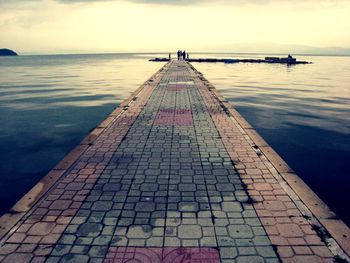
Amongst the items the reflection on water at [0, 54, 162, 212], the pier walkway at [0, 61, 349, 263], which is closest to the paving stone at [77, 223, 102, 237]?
the pier walkway at [0, 61, 349, 263]

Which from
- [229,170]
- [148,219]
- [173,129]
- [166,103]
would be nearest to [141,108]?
[166,103]

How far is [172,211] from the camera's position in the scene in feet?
13.6

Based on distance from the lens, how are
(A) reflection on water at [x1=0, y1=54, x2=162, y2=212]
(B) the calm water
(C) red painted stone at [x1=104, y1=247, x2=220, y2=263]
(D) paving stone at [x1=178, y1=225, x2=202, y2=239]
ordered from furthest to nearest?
(A) reflection on water at [x1=0, y1=54, x2=162, y2=212]
(B) the calm water
(D) paving stone at [x1=178, y1=225, x2=202, y2=239]
(C) red painted stone at [x1=104, y1=247, x2=220, y2=263]

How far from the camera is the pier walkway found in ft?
11.0

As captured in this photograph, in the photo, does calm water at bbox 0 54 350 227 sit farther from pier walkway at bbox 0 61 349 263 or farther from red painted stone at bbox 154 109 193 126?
red painted stone at bbox 154 109 193 126

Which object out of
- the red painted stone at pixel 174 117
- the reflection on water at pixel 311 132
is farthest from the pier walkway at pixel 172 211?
the red painted stone at pixel 174 117

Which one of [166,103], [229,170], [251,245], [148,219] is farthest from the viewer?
[166,103]

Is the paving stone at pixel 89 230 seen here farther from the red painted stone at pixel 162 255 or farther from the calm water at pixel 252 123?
the calm water at pixel 252 123

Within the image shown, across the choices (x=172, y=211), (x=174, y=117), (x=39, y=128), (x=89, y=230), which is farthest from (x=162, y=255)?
(x=39, y=128)

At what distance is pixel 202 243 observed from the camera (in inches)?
137

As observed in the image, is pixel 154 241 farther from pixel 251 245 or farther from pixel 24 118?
pixel 24 118

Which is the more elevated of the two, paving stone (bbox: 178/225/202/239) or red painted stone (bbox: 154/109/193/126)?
red painted stone (bbox: 154/109/193/126)

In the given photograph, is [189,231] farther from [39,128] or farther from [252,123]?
[39,128]

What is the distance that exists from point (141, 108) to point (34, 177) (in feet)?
17.4
